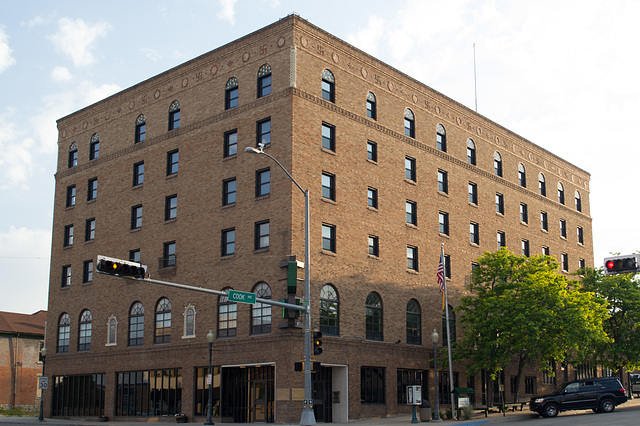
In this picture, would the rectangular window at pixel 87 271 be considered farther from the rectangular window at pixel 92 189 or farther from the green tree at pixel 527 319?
the green tree at pixel 527 319

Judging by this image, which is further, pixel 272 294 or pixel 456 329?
pixel 456 329

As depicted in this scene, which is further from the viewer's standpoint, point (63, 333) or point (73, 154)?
point (73, 154)

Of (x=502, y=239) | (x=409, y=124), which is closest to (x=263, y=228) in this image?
(x=409, y=124)

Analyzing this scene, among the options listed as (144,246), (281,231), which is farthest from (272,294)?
(144,246)

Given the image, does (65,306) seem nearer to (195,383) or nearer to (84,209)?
(84,209)

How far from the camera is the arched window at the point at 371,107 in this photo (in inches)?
1724

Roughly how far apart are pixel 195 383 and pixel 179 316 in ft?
13.3

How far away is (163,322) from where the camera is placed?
1704 inches

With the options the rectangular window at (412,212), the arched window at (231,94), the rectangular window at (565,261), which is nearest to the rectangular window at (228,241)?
the arched window at (231,94)

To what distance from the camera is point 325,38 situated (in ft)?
135

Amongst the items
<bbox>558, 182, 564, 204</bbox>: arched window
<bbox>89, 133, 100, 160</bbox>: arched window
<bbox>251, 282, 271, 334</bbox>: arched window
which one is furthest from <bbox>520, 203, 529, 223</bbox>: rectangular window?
<bbox>89, 133, 100, 160</bbox>: arched window

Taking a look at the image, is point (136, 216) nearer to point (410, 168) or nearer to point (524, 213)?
point (410, 168)

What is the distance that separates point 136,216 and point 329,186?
14082 millimetres

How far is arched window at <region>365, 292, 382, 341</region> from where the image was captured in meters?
40.9
